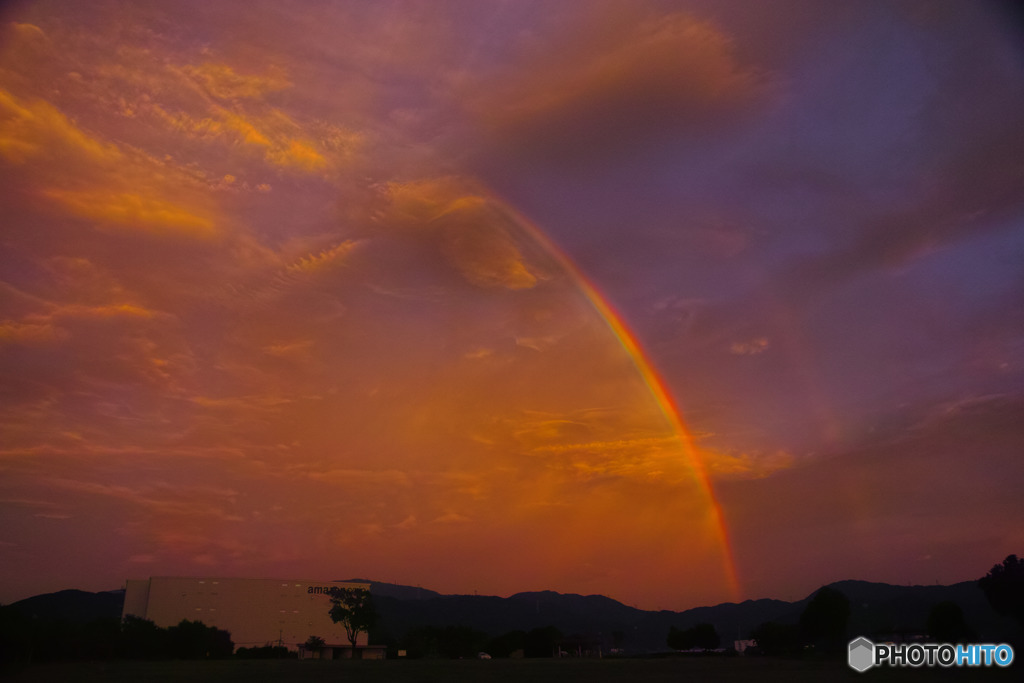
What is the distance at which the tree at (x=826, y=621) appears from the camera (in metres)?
142

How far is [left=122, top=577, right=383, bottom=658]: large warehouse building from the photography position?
156 m

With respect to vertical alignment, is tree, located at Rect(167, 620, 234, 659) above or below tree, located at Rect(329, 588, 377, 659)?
below

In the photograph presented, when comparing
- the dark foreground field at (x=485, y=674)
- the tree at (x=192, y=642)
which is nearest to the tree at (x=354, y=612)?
the tree at (x=192, y=642)

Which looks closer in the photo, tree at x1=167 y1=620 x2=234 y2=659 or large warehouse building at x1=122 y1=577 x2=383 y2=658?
tree at x1=167 y1=620 x2=234 y2=659

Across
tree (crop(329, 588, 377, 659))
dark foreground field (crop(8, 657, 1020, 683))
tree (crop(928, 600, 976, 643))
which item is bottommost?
dark foreground field (crop(8, 657, 1020, 683))

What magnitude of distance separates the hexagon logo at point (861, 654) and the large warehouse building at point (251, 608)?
367 ft

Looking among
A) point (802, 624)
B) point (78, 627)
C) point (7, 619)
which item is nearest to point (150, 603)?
point (78, 627)

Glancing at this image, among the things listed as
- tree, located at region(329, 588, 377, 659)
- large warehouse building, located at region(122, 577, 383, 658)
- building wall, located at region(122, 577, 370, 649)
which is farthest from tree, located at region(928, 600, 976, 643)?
building wall, located at region(122, 577, 370, 649)

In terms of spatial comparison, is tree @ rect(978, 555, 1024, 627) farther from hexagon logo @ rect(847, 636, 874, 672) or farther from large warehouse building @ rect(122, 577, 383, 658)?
large warehouse building @ rect(122, 577, 383, 658)

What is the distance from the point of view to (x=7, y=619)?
88.4 metres

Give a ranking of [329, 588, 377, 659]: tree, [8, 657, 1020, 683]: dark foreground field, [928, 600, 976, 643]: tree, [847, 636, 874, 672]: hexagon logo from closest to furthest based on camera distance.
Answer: [8, 657, 1020, 683]: dark foreground field < [847, 636, 874, 672]: hexagon logo < [928, 600, 976, 643]: tree < [329, 588, 377, 659]: tree

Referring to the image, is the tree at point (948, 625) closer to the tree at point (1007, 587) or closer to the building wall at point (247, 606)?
the tree at point (1007, 587)

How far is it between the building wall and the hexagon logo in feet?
409

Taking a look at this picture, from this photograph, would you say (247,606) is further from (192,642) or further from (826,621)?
(826,621)
